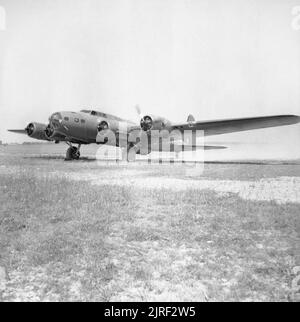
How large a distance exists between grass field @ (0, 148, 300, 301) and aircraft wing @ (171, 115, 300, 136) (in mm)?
10742

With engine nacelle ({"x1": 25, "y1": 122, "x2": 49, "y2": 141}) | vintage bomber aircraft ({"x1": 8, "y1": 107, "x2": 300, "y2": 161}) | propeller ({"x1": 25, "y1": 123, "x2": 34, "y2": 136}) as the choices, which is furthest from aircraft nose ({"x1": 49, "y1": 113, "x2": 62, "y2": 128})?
propeller ({"x1": 25, "y1": 123, "x2": 34, "y2": 136})

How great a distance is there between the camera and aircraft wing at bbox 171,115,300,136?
57.5 feet

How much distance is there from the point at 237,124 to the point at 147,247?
55.2ft

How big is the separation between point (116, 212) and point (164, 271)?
9.42 feet

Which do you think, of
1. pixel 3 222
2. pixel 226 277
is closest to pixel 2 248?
pixel 3 222

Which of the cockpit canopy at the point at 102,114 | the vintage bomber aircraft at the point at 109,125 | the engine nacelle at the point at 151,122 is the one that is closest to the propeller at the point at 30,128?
the vintage bomber aircraft at the point at 109,125

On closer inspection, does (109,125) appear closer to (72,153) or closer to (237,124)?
(72,153)

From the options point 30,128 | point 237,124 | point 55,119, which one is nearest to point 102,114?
point 55,119

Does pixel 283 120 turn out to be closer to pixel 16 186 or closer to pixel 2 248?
pixel 16 186

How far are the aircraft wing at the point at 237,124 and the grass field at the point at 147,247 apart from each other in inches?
423

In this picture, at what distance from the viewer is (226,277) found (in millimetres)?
3633

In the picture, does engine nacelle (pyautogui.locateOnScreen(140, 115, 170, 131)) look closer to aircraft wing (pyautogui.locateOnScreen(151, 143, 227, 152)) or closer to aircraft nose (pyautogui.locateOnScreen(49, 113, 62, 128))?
aircraft wing (pyautogui.locateOnScreen(151, 143, 227, 152))

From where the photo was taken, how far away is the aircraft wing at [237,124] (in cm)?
1753

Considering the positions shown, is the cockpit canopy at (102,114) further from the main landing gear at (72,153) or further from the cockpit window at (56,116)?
the main landing gear at (72,153)
